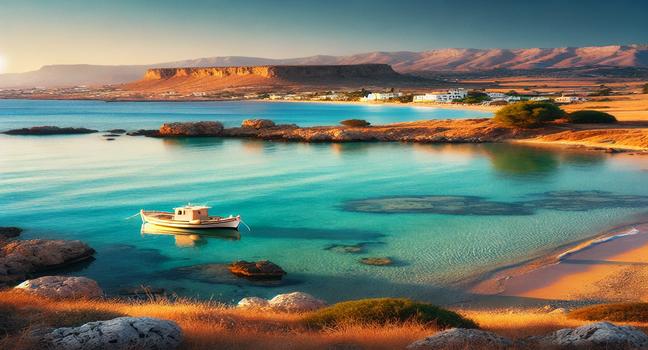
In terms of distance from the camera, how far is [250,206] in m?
32.2

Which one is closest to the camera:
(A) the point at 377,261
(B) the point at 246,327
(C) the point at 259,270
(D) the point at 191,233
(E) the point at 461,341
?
(E) the point at 461,341

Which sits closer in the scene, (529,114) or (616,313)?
(616,313)

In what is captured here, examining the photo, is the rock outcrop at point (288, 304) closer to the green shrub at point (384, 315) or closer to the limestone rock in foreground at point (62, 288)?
the green shrub at point (384, 315)

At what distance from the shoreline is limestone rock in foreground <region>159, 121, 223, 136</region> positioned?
59580 millimetres

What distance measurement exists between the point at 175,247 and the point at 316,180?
1863cm

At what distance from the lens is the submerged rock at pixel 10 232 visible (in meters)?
25.6

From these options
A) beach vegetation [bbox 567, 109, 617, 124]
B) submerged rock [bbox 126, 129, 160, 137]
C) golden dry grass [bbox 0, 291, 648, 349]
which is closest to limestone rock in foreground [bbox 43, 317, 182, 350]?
golden dry grass [bbox 0, 291, 648, 349]

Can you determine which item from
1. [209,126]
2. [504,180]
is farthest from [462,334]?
[209,126]

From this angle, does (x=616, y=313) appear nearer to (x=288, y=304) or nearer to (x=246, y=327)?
(x=288, y=304)

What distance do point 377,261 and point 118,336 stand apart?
14.5 m

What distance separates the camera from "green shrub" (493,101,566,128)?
2594 inches

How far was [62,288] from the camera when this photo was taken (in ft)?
54.9

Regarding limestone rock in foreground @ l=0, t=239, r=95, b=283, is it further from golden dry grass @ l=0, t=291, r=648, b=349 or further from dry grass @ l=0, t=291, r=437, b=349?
dry grass @ l=0, t=291, r=437, b=349

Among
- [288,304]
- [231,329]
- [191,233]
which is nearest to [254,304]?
[288,304]
